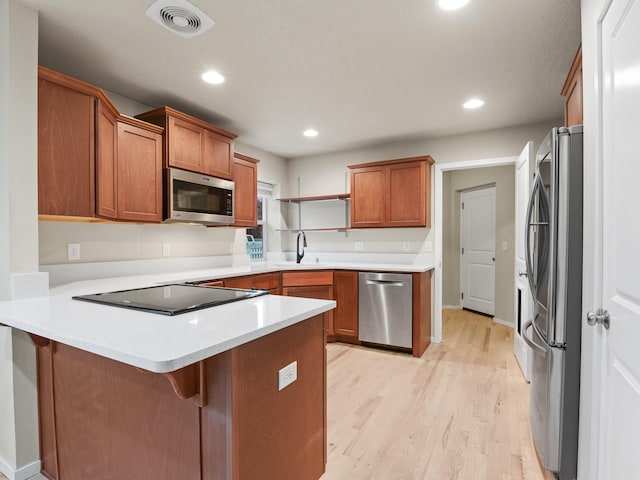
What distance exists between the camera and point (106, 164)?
2.24 metres

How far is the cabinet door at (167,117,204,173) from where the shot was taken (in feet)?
9.18

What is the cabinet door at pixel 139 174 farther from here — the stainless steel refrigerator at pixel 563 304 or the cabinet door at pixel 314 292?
the stainless steel refrigerator at pixel 563 304

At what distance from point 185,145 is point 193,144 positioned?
0.28 ft

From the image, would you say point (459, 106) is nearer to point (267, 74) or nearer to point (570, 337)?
point (267, 74)

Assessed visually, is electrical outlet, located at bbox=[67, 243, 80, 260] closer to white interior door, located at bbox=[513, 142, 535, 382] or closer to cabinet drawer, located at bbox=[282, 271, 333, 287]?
cabinet drawer, located at bbox=[282, 271, 333, 287]

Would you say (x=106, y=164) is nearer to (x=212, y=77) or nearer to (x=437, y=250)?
(x=212, y=77)

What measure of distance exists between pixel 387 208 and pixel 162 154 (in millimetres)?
2443

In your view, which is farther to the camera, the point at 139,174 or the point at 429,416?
the point at 139,174

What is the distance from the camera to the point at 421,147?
4.07 metres

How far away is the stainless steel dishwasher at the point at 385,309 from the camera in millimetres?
3457

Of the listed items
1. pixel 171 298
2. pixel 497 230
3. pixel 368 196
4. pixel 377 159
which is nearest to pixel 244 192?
pixel 368 196

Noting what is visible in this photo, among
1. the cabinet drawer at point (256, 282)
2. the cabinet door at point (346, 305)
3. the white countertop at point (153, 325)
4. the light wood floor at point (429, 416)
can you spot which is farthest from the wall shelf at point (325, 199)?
the white countertop at point (153, 325)

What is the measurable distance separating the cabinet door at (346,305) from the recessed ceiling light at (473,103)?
6.50 feet

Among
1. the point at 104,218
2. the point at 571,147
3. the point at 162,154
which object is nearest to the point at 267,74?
the point at 162,154
